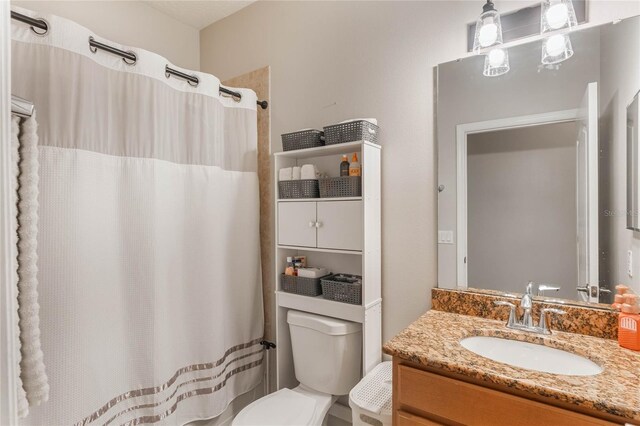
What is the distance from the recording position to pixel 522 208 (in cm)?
147

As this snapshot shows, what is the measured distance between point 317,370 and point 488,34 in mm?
1728

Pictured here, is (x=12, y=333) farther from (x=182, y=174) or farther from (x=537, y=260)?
(x=537, y=260)

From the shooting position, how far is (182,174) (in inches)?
71.4

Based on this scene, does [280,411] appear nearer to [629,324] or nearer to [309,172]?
[309,172]

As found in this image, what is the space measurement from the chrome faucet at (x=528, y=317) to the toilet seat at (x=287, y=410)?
38.5 inches

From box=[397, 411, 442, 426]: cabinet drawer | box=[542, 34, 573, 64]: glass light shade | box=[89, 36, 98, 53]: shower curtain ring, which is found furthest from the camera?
box=[89, 36, 98, 53]: shower curtain ring

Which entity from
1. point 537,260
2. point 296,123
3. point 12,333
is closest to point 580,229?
point 537,260

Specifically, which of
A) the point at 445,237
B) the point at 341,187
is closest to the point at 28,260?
the point at 341,187

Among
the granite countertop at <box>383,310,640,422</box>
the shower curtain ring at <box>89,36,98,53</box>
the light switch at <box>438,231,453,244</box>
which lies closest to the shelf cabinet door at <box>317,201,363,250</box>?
the light switch at <box>438,231,453,244</box>

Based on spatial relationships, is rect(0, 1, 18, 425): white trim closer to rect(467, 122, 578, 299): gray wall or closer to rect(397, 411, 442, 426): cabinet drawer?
rect(397, 411, 442, 426): cabinet drawer

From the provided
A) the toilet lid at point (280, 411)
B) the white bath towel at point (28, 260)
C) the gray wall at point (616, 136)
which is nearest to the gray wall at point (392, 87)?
the gray wall at point (616, 136)

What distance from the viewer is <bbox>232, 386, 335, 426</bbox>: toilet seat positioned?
5.18 feet

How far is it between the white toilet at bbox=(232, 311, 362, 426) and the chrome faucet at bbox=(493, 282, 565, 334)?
692mm

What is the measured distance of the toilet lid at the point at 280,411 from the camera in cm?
157
